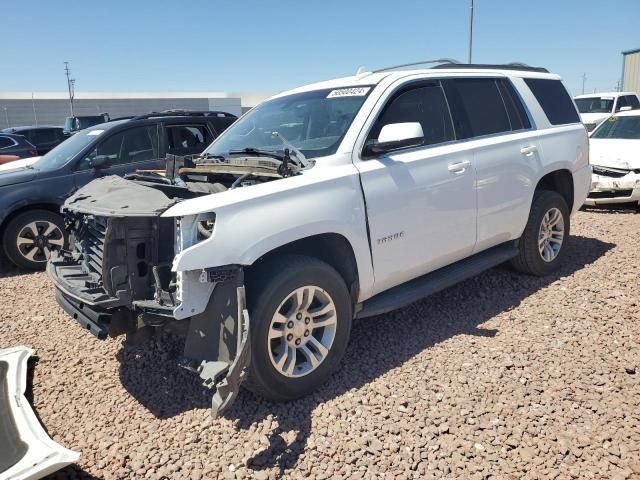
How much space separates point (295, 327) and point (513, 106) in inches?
123

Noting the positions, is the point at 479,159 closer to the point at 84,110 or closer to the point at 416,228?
the point at 416,228

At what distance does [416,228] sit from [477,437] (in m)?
1.47

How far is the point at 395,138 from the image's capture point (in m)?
3.31

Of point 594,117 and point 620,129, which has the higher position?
point 594,117

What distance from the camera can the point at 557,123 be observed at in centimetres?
505

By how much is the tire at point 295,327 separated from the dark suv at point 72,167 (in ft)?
13.1

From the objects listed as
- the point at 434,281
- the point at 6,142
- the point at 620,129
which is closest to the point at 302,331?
the point at 434,281

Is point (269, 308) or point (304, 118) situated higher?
point (304, 118)

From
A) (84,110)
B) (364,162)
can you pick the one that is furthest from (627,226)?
(84,110)

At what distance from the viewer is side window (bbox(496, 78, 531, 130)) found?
4664 mm

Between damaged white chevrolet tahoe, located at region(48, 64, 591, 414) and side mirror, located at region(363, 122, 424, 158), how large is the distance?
1cm

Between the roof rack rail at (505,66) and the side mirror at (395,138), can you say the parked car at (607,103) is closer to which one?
the roof rack rail at (505,66)

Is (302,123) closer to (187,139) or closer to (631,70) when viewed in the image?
(187,139)

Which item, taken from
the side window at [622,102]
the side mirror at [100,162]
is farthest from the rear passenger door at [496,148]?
the side window at [622,102]
